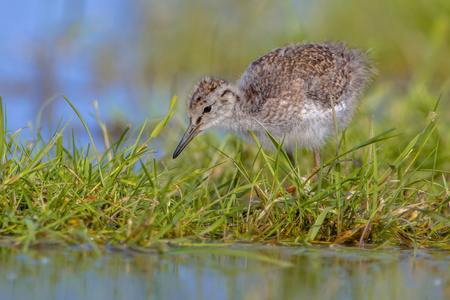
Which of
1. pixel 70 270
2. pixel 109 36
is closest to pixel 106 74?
pixel 109 36

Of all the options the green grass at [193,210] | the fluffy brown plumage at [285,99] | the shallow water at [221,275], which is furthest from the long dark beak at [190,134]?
the shallow water at [221,275]

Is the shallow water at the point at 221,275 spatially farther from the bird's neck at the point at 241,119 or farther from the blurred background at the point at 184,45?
the blurred background at the point at 184,45

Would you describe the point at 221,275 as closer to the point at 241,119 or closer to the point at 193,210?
the point at 193,210

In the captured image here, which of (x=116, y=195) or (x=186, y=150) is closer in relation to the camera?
(x=116, y=195)

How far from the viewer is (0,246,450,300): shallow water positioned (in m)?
2.88

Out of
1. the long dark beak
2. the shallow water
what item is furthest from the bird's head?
the shallow water

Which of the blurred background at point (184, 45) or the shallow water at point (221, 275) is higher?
the blurred background at point (184, 45)

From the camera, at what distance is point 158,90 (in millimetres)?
8844

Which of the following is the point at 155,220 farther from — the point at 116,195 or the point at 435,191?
the point at 435,191

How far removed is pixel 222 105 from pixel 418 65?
208 inches

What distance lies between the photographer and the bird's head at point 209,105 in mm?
5642

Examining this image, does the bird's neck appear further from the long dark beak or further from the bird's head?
the long dark beak

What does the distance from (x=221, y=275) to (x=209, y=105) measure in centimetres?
267

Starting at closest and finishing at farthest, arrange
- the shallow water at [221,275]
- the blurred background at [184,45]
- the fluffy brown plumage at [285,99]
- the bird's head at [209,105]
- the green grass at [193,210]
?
the shallow water at [221,275] → the green grass at [193,210] → the fluffy brown plumage at [285,99] → the bird's head at [209,105] → the blurred background at [184,45]
